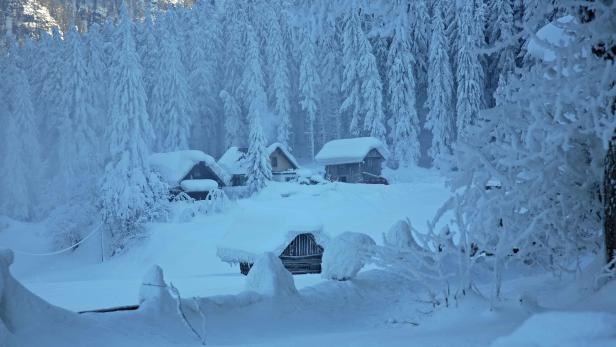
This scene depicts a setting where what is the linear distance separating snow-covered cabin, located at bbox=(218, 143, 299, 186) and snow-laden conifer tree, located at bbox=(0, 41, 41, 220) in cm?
880

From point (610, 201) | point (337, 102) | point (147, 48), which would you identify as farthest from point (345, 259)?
point (147, 48)

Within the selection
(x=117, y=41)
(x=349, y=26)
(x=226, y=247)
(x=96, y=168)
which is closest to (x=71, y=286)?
(x=226, y=247)

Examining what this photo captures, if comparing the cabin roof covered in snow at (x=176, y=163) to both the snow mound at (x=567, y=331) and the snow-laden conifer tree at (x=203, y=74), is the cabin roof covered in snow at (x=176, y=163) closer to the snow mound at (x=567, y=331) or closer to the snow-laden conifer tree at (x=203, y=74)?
the snow-laden conifer tree at (x=203, y=74)

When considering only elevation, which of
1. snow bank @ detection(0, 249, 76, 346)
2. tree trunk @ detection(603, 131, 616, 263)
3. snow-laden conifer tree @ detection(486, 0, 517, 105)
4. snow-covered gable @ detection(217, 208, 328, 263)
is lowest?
snow-covered gable @ detection(217, 208, 328, 263)

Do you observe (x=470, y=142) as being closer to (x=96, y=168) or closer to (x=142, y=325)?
(x=142, y=325)

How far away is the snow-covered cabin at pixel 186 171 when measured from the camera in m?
24.4

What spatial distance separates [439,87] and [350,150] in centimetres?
617

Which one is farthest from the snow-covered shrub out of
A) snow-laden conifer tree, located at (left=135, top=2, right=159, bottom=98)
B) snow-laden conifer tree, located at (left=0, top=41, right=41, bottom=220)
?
snow-laden conifer tree, located at (left=135, top=2, right=159, bottom=98)

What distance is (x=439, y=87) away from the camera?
19484 mm

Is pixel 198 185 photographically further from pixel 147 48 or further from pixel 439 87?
pixel 439 87

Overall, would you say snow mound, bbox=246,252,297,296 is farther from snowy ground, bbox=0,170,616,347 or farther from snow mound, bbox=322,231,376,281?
snow mound, bbox=322,231,376,281

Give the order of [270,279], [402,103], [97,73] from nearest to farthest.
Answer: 1. [270,279]
2. [402,103]
3. [97,73]

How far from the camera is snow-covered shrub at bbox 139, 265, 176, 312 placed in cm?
555

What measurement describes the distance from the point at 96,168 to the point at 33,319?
64.4ft
